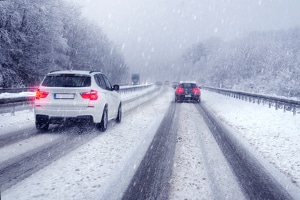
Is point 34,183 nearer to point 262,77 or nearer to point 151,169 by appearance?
point 151,169

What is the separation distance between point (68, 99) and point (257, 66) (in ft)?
191

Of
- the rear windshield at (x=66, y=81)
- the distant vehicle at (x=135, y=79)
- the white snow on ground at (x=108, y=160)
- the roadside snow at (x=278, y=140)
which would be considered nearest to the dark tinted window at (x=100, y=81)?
the rear windshield at (x=66, y=81)

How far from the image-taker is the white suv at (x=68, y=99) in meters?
8.81

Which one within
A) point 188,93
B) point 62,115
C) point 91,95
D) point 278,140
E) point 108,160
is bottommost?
point 278,140

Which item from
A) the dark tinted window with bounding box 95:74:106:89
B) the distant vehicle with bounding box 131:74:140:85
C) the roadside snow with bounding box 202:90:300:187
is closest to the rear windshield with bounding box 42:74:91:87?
A: the dark tinted window with bounding box 95:74:106:89

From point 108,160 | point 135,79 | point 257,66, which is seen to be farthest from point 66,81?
point 135,79

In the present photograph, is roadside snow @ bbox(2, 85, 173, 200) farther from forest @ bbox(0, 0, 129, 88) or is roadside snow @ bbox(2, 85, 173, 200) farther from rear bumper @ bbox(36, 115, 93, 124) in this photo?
forest @ bbox(0, 0, 129, 88)

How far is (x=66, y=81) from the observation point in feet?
30.0

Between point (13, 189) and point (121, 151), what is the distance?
9.73ft

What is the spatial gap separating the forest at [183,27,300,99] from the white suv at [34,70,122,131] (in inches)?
1301

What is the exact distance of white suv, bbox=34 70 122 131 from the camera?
8.81m

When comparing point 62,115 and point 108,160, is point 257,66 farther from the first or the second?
point 108,160

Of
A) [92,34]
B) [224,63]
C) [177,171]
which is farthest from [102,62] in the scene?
[177,171]

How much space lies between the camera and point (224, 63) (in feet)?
244
